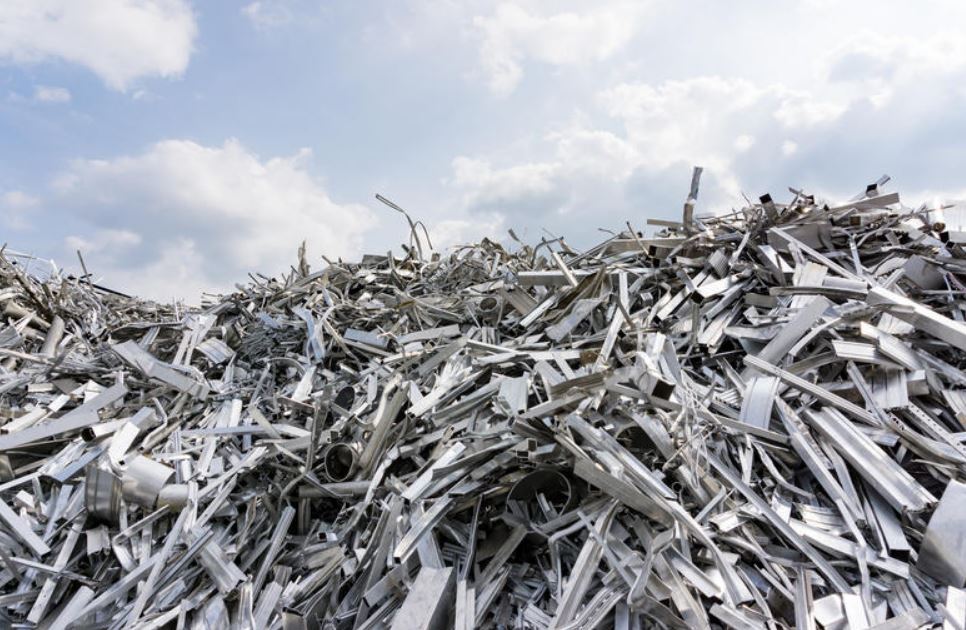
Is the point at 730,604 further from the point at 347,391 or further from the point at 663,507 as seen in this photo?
the point at 347,391

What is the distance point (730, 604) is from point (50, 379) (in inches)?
147

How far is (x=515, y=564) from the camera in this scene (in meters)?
1.86

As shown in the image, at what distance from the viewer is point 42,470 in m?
2.61

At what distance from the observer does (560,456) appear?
72.7 inches

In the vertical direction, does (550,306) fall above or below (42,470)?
above

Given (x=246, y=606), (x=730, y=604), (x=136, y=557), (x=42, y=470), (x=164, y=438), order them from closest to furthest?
(x=730, y=604) < (x=246, y=606) < (x=136, y=557) < (x=42, y=470) < (x=164, y=438)

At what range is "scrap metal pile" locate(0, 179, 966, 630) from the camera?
67.6 inches

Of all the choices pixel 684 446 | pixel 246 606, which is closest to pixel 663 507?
pixel 684 446

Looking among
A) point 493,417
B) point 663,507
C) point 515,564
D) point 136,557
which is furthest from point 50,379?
point 663,507

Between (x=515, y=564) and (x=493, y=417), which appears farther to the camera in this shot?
(x=493, y=417)

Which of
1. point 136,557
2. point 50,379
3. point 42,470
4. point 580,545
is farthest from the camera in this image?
point 50,379

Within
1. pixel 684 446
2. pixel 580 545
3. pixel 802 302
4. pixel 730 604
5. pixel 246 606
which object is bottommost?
pixel 246 606

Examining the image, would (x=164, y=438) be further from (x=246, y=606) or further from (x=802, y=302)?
(x=802, y=302)

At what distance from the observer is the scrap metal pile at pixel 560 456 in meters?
1.72
